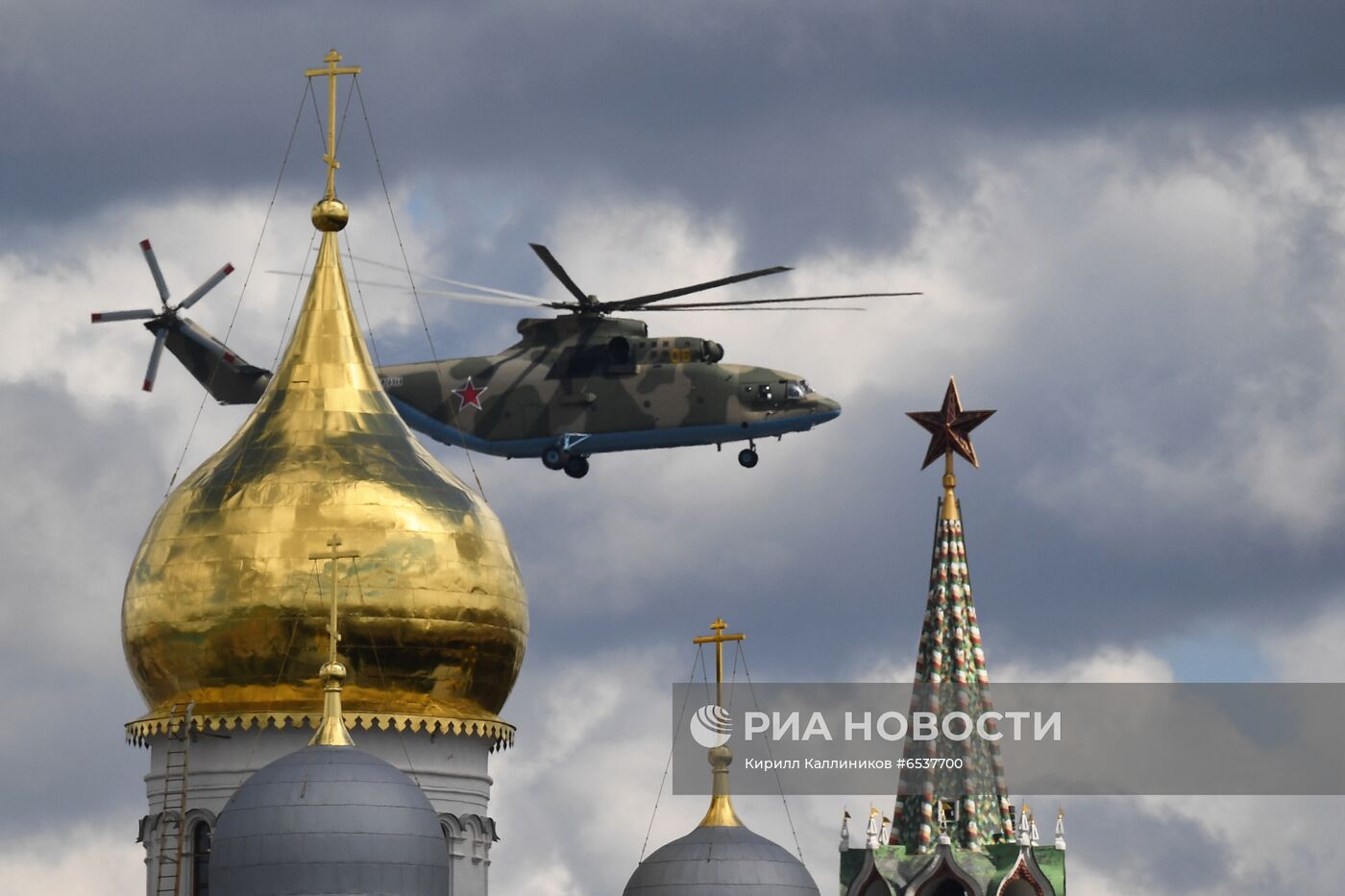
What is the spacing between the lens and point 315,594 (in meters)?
58.5

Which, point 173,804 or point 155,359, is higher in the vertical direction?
point 155,359

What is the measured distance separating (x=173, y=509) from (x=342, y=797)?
5.78 metres

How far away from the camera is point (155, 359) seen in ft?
247

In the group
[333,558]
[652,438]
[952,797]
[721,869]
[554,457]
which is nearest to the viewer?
[333,558]

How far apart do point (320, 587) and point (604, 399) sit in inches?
1030

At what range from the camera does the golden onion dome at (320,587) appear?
2309 inches

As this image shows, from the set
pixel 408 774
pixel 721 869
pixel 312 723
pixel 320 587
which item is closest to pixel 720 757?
pixel 721 869

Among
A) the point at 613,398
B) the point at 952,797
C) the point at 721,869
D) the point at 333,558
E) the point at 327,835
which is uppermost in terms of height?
the point at 613,398

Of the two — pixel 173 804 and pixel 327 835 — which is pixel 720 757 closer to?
pixel 173 804

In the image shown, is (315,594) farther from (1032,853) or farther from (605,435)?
(605,435)

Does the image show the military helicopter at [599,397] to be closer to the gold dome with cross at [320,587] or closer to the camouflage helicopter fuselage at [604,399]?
the camouflage helicopter fuselage at [604,399]

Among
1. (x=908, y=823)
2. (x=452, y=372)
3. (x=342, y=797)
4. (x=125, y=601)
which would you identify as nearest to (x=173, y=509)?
(x=125, y=601)

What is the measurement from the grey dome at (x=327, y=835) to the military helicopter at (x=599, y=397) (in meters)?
27.1

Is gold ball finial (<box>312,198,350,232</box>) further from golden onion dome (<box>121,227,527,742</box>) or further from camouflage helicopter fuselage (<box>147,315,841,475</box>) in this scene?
camouflage helicopter fuselage (<box>147,315,841,475</box>)
